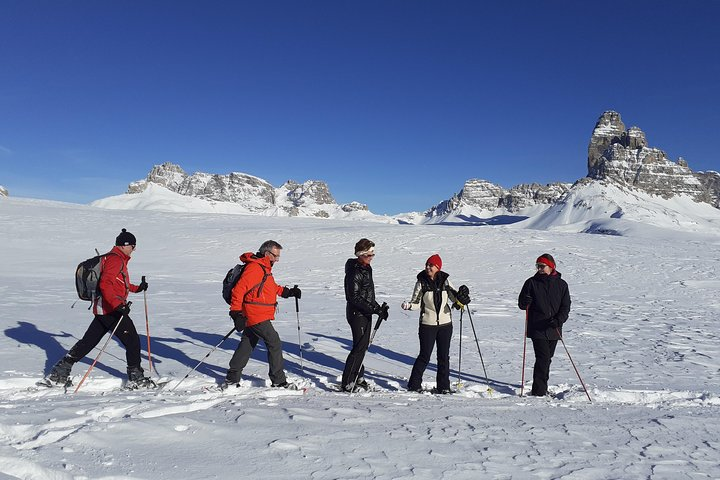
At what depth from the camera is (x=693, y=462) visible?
3803 millimetres

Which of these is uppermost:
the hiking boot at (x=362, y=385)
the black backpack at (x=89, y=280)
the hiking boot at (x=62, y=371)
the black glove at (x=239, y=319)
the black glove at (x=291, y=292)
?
the black backpack at (x=89, y=280)

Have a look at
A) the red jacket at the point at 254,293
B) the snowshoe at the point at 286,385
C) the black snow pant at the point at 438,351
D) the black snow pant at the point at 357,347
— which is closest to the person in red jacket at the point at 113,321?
the red jacket at the point at 254,293

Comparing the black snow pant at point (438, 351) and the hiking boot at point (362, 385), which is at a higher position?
the black snow pant at point (438, 351)

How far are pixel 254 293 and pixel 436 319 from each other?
240 centimetres

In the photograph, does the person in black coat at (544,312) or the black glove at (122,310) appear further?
the person in black coat at (544,312)

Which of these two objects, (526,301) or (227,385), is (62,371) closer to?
(227,385)

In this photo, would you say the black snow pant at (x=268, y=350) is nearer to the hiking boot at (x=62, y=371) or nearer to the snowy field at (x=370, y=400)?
the snowy field at (x=370, y=400)

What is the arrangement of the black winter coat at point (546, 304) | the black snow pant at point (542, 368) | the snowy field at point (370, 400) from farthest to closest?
the black winter coat at point (546, 304) < the black snow pant at point (542, 368) < the snowy field at point (370, 400)

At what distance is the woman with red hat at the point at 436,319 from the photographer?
6.41m

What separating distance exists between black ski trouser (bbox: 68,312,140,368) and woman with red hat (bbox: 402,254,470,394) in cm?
358

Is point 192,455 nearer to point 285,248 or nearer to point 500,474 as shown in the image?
point 500,474

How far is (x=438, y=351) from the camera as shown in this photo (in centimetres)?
646

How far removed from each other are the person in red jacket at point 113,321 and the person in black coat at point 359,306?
2598 millimetres

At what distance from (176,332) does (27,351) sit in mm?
2728
